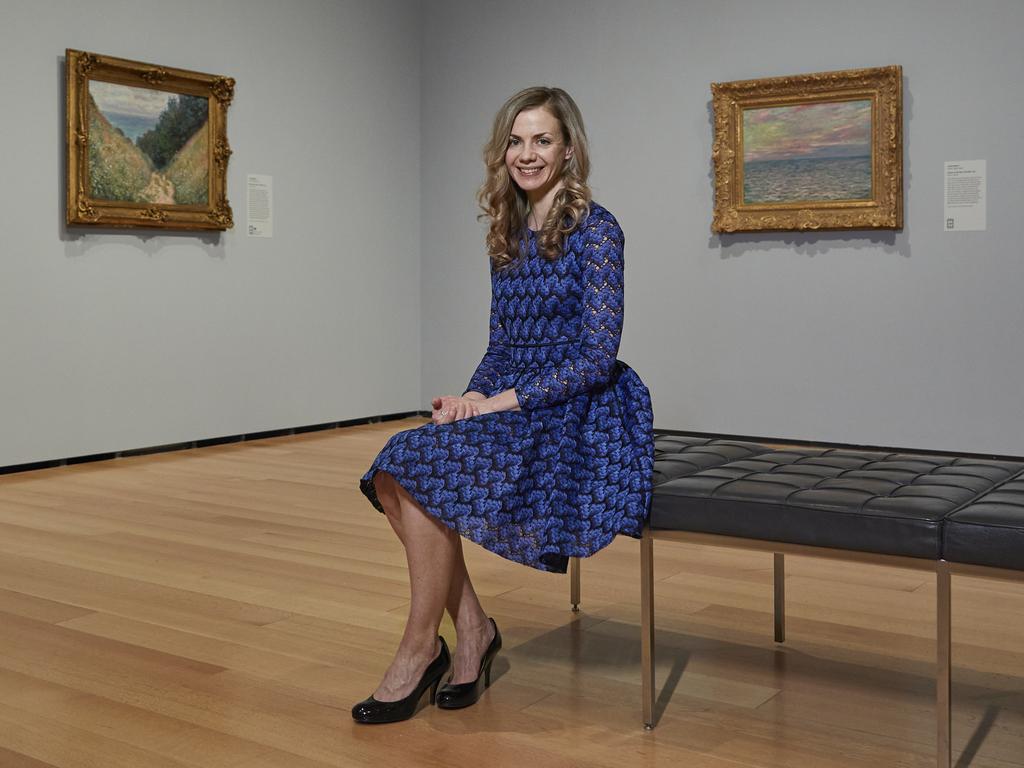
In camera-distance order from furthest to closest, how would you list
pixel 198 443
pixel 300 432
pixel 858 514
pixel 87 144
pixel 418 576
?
pixel 300 432 → pixel 198 443 → pixel 87 144 → pixel 418 576 → pixel 858 514

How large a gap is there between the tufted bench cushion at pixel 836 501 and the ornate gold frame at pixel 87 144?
5.02 m

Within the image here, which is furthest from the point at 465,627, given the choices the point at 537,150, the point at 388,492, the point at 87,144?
the point at 87,144

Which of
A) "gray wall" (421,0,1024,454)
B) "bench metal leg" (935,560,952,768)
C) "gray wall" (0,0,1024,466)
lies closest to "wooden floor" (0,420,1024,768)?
"bench metal leg" (935,560,952,768)

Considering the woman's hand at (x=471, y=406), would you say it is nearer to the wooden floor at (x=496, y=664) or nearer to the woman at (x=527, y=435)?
the woman at (x=527, y=435)

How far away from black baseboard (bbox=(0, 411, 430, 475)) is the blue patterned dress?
457 cm

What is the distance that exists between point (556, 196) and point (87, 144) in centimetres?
473

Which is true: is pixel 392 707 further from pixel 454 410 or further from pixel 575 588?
pixel 575 588

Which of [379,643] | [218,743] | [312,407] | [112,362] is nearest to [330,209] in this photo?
[312,407]

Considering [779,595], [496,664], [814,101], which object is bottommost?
[496,664]

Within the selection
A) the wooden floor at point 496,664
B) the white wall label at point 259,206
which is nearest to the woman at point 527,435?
the wooden floor at point 496,664

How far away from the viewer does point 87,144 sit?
6.91 m

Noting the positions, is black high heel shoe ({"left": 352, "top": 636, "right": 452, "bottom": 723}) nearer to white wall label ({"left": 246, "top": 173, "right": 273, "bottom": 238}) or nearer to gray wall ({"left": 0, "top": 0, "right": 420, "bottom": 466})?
gray wall ({"left": 0, "top": 0, "right": 420, "bottom": 466})

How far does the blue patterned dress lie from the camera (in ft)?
8.90

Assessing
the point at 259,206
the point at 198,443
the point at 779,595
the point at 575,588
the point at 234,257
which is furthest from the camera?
the point at 259,206
